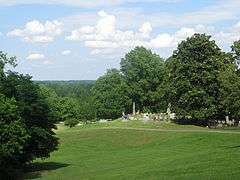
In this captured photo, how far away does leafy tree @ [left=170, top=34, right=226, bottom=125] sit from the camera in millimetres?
75750

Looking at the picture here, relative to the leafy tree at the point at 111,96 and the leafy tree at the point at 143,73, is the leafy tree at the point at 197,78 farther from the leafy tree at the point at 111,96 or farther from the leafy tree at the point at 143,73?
the leafy tree at the point at 111,96

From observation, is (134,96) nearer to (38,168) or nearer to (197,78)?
(197,78)

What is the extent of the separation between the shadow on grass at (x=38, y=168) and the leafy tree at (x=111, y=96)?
63.6 meters

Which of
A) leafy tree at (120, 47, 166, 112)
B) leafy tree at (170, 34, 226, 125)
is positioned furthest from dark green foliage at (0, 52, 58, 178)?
leafy tree at (120, 47, 166, 112)

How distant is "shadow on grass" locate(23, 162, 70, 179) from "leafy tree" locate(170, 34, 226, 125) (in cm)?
3178

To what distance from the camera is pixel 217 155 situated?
37.2 m

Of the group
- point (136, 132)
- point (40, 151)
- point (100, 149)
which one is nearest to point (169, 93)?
point (136, 132)

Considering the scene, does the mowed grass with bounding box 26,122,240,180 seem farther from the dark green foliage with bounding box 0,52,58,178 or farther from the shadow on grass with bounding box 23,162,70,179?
the dark green foliage with bounding box 0,52,58,178

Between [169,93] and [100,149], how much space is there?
22308 millimetres

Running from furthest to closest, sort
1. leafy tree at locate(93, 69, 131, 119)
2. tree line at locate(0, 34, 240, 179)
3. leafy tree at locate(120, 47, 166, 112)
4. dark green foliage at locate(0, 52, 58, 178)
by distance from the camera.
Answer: leafy tree at locate(93, 69, 131, 119) < leafy tree at locate(120, 47, 166, 112) < dark green foliage at locate(0, 52, 58, 178) < tree line at locate(0, 34, 240, 179)

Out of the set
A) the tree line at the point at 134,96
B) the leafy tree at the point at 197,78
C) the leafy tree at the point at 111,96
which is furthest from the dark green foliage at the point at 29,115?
the leafy tree at the point at 111,96

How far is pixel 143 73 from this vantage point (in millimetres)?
109750

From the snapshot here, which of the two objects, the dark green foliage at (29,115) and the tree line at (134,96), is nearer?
the tree line at (134,96)

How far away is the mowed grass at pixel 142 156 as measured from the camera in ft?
106
